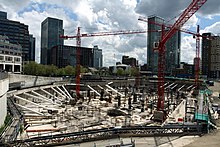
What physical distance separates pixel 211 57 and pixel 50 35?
12620 cm

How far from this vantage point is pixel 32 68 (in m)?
80.1

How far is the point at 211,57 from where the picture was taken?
137375mm

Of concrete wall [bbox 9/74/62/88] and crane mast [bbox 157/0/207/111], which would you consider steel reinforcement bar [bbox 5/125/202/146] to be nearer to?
crane mast [bbox 157/0/207/111]

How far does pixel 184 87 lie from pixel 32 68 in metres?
56.3

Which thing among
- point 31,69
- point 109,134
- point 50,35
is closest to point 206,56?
point 31,69

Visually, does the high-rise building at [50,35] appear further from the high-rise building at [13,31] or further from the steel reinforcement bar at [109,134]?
the steel reinforcement bar at [109,134]

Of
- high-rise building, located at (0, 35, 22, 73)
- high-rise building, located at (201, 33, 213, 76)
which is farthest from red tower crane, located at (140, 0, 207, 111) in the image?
high-rise building, located at (201, 33, 213, 76)

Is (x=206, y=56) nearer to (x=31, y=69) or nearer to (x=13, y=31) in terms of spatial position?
(x=31, y=69)

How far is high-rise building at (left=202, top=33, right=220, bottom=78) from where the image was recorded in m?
133

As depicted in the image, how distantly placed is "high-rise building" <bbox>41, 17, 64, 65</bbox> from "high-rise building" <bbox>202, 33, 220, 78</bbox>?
11112 cm

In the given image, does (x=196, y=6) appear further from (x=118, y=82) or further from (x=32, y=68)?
(x=32, y=68)

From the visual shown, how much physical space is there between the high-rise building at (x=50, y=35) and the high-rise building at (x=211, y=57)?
111m

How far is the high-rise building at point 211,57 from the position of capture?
437 ft

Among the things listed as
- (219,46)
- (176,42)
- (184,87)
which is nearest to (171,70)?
(176,42)
